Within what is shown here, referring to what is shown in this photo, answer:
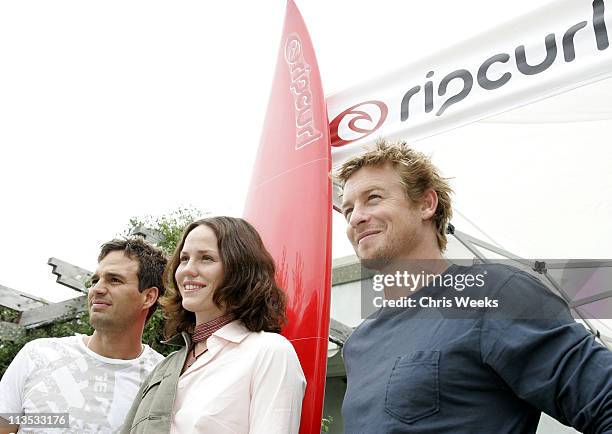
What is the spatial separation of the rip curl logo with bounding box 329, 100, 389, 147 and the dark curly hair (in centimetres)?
87

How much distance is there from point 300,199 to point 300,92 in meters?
0.56

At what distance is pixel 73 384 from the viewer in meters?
2.05

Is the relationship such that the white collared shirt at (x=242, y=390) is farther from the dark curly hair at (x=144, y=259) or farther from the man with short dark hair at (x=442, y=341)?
the dark curly hair at (x=144, y=259)

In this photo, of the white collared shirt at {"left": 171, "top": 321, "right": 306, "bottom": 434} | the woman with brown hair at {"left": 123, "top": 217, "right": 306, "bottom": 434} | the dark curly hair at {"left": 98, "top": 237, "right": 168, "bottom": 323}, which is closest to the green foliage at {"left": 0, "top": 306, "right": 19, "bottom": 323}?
Answer: the dark curly hair at {"left": 98, "top": 237, "right": 168, "bottom": 323}

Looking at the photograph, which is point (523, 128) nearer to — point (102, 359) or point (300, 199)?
point (300, 199)

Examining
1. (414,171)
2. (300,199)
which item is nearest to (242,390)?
(414,171)

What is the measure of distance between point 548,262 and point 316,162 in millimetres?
1133

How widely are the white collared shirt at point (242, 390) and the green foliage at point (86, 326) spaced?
187cm

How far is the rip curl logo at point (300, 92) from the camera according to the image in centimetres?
249

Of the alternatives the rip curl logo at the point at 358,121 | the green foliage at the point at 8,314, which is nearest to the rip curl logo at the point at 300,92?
the rip curl logo at the point at 358,121

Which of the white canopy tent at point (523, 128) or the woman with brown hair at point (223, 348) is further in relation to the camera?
the white canopy tent at point (523, 128)

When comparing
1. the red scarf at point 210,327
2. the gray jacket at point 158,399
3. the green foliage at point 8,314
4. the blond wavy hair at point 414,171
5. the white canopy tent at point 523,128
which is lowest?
the gray jacket at point 158,399

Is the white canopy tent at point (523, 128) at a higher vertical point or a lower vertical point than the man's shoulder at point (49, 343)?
higher

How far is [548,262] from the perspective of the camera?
2.65m
